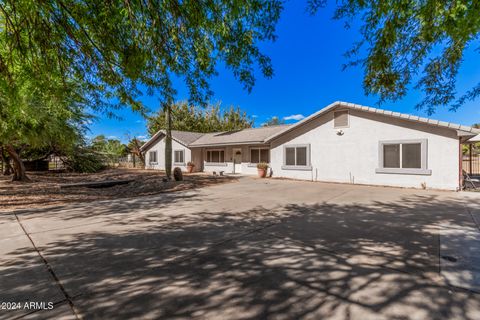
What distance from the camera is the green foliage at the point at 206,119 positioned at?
107 ft

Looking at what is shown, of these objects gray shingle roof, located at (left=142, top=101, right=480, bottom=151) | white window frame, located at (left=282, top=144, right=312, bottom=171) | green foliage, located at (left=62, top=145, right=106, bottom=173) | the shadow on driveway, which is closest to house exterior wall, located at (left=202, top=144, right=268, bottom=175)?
gray shingle roof, located at (left=142, top=101, right=480, bottom=151)

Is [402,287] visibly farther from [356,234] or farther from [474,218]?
[474,218]

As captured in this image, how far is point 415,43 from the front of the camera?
186 inches

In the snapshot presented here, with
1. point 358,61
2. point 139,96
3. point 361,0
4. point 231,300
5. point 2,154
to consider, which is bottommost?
point 231,300

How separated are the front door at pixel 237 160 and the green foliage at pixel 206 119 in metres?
15.7

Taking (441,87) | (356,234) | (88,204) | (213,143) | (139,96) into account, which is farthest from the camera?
(213,143)

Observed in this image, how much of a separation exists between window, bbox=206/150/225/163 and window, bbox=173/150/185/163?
2724mm

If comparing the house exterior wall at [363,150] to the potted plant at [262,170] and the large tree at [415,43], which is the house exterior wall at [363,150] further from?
the large tree at [415,43]

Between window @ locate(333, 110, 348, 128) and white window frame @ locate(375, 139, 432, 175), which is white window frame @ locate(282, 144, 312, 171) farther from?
white window frame @ locate(375, 139, 432, 175)

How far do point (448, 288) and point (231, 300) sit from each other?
2.53 m

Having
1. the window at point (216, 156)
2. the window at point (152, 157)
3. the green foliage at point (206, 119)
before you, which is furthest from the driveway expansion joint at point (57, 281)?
the green foliage at point (206, 119)

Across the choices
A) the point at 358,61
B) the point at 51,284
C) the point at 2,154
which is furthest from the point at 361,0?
the point at 2,154

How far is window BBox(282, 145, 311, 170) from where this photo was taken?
14250mm

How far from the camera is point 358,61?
484 centimetres
